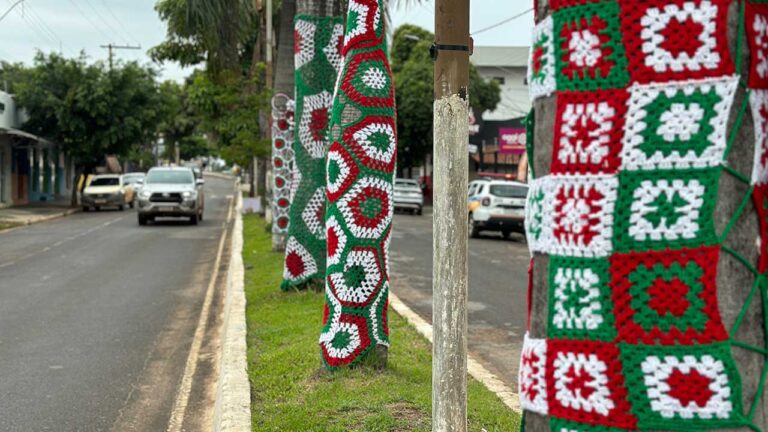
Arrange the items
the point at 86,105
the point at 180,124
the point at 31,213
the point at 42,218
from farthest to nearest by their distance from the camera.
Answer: the point at 180,124, the point at 86,105, the point at 31,213, the point at 42,218

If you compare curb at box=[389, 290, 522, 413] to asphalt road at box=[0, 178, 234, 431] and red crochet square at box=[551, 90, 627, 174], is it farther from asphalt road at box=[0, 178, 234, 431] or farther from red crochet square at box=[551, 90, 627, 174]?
red crochet square at box=[551, 90, 627, 174]

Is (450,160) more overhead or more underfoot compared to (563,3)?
more underfoot

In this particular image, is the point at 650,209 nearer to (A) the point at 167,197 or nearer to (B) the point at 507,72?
(A) the point at 167,197

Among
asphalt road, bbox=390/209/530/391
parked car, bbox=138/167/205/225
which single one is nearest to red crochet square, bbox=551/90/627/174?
asphalt road, bbox=390/209/530/391

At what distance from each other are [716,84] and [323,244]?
9193mm

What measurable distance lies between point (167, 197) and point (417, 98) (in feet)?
63.6

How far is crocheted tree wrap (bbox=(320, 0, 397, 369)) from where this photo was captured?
6.79 metres

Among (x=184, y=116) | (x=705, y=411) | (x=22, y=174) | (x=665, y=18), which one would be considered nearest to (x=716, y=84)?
(x=665, y=18)

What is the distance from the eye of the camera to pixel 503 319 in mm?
10992

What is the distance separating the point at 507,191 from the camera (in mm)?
24328

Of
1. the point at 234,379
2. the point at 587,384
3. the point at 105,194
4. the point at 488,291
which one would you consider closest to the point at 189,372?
the point at 234,379

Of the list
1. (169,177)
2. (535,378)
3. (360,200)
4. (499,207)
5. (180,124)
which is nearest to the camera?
(535,378)

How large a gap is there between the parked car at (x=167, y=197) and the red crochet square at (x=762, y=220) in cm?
2707

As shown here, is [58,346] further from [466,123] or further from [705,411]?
[705,411]
